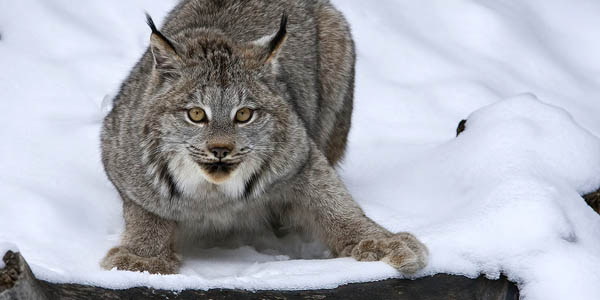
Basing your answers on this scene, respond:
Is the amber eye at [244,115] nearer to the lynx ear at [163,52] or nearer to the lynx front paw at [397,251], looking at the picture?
the lynx ear at [163,52]

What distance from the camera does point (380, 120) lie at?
24.6 feet

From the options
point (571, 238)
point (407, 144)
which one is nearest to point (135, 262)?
point (571, 238)

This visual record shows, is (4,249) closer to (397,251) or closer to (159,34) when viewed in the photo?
(159,34)

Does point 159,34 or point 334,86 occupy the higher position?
point 334,86

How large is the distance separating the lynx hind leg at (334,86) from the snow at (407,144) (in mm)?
231

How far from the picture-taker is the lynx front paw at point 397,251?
15.7 feet

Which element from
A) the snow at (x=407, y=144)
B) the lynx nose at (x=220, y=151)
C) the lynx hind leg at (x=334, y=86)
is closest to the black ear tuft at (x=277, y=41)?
the lynx nose at (x=220, y=151)

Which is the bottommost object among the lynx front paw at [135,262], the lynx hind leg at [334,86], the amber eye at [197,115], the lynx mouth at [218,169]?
the lynx front paw at [135,262]

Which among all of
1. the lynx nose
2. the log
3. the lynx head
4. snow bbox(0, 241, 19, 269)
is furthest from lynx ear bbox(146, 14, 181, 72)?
snow bbox(0, 241, 19, 269)

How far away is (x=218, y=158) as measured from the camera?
480cm

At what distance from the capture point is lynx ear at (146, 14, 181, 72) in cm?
496

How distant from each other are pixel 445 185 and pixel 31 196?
2325 mm

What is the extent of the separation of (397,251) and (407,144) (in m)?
2.24

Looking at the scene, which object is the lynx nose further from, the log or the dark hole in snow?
the dark hole in snow
